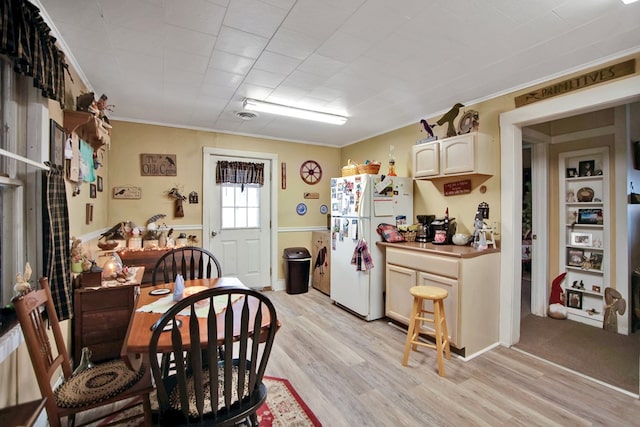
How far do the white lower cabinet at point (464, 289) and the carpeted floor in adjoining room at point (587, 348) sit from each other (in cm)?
44

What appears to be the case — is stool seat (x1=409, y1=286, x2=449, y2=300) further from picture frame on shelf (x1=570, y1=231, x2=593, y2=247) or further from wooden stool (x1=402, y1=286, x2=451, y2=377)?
picture frame on shelf (x1=570, y1=231, x2=593, y2=247)

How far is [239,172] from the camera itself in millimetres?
4305

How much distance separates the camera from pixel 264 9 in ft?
5.33

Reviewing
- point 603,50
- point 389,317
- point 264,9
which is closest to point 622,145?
point 603,50

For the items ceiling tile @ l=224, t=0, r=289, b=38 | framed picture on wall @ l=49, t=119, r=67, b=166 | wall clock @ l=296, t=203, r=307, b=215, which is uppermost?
ceiling tile @ l=224, t=0, r=289, b=38

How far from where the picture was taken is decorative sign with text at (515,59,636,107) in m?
2.07

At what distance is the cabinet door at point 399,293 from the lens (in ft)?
9.81

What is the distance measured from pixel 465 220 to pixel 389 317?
135 centimetres

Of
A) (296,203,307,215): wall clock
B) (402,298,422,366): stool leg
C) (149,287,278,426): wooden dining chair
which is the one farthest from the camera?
(296,203,307,215): wall clock

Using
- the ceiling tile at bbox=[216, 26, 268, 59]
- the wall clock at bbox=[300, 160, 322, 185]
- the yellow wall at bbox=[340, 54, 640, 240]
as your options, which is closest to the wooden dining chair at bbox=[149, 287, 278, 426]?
the ceiling tile at bbox=[216, 26, 268, 59]

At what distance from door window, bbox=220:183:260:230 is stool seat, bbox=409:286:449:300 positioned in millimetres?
2736

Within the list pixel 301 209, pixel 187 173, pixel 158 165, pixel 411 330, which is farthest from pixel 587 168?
pixel 158 165

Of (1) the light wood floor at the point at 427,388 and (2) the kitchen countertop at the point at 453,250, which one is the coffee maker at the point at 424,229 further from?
(1) the light wood floor at the point at 427,388

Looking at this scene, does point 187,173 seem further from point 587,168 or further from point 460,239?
point 587,168
